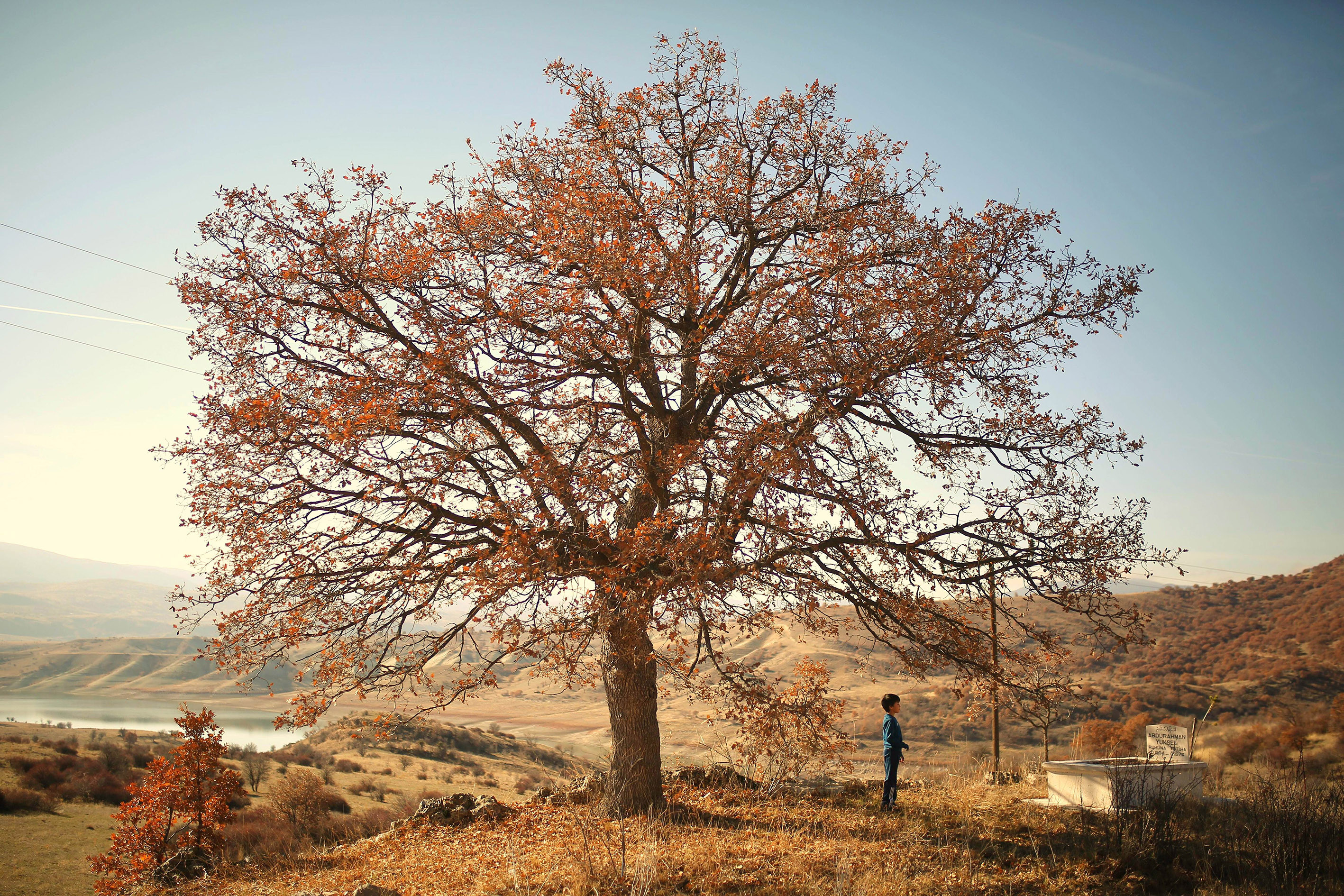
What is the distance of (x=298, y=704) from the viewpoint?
8156mm

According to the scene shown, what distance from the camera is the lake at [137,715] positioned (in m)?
55.2

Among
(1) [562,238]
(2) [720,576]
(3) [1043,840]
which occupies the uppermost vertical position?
(1) [562,238]

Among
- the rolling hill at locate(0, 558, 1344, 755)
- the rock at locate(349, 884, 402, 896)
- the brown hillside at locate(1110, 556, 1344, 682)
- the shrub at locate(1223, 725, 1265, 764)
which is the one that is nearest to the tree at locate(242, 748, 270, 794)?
the rolling hill at locate(0, 558, 1344, 755)

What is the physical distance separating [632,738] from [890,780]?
377cm

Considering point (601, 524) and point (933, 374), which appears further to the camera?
point (933, 374)

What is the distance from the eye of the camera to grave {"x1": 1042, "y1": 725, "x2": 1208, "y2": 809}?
972 cm

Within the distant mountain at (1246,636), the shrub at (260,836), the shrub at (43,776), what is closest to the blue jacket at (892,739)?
the shrub at (260,836)

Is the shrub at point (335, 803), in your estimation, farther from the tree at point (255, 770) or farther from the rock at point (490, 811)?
the rock at point (490, 811)

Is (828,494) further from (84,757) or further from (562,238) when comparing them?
(84,757)

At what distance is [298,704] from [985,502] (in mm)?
9002

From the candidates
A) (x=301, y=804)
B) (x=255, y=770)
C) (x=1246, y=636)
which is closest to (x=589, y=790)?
(x=301, y=804)

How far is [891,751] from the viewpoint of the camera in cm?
1023

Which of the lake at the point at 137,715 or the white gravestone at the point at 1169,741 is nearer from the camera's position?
the white gravestone at the point at 1169,741

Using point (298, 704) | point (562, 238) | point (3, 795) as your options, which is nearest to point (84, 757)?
point (3, 795)
